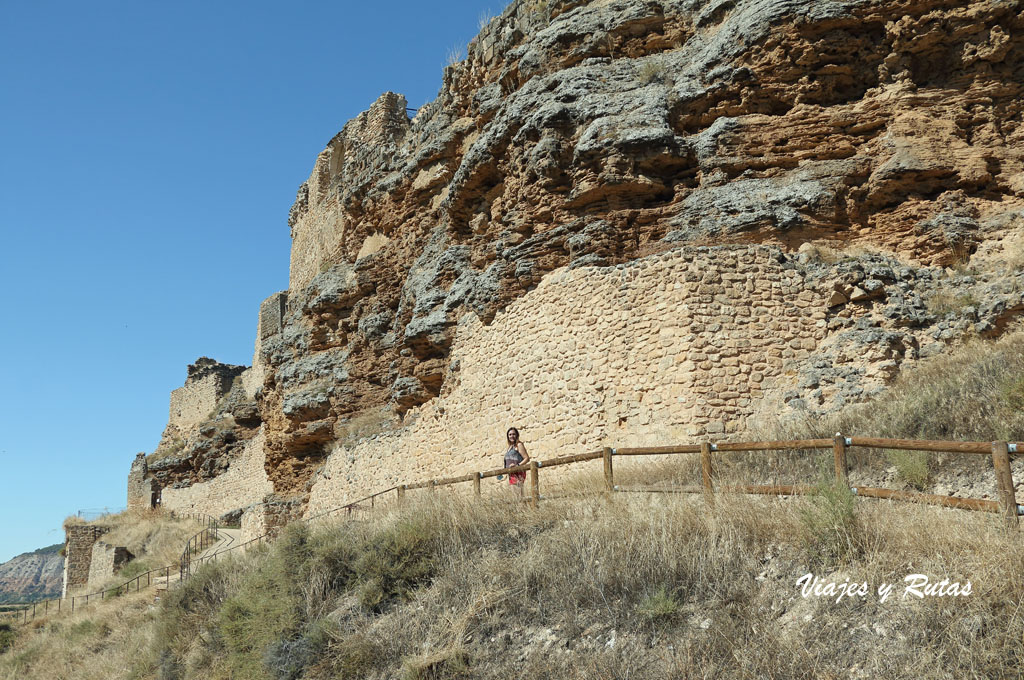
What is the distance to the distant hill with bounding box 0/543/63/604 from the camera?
112812 mm

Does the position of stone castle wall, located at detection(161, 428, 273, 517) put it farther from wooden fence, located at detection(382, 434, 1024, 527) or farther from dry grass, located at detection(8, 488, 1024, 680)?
wooden fence, located at detection(382, 434, 1024, 527)

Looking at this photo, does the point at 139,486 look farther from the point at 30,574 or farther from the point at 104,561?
the point at 30,574

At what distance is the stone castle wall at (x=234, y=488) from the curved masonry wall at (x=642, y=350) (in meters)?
17.2

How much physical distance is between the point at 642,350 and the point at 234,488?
24265mm

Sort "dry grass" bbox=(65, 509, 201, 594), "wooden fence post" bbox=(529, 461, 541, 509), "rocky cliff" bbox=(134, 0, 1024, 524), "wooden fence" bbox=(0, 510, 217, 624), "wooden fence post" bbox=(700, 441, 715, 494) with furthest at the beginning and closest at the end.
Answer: "dry grass" bbox=(65, 509, 201, 594) → "wooden fence" bbox=(0, 510, 217, 624) → "rocky cliff" bbox=(134, 0, 1024, 524) → "wooden fence post" bbox=(529, 461, 541, 509) → "wooden fence post" bbox=(700, 441, 715, 494)

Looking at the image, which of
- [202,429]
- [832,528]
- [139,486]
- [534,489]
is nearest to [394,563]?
[534,489]

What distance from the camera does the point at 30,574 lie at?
12369 centimetres

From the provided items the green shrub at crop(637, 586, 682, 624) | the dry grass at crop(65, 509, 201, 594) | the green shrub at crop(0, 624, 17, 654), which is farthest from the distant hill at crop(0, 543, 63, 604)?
the green shrub at crop(637, 586, 682, 624)

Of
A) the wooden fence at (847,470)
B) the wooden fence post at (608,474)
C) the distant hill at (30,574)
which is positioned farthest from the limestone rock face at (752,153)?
the distant hill at (30,574)

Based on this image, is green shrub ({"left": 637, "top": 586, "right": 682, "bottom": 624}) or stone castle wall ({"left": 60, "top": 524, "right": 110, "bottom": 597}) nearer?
green shrub ({"left": 637, "top": 586, "right": 682, "bottom": 624})

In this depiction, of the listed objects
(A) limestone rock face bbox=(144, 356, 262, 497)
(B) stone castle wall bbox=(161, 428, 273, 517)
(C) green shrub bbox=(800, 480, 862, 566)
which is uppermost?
(A) limestone rock face bbox=(144, 356, 262, 497)

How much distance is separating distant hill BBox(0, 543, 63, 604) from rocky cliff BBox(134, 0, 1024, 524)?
11569cm

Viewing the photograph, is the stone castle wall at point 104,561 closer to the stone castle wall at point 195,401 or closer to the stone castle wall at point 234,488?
the stone castle wall at point 234,488

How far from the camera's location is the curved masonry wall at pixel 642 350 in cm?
1117
